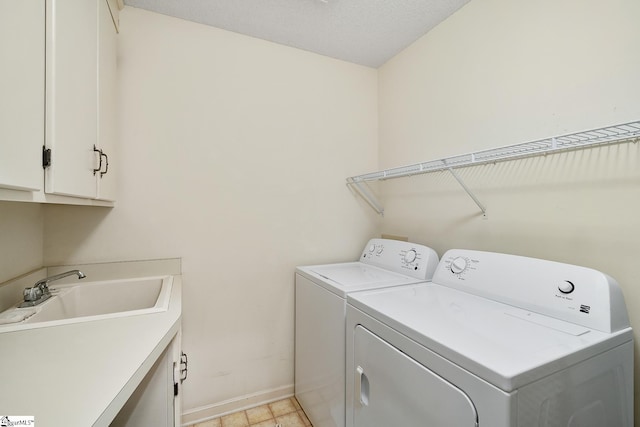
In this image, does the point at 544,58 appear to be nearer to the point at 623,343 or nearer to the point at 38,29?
the point at 623,343

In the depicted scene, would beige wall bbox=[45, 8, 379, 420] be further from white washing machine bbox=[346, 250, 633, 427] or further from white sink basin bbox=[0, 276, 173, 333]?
white washing machine bbox=[346, 250, 633, 427]

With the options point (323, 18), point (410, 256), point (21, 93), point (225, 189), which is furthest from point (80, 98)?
point (410, 256)

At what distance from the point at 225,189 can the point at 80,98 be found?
3.08 ft

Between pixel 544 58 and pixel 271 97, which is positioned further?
pixel 271 97

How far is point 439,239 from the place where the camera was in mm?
1852

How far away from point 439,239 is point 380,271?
1.52 ft

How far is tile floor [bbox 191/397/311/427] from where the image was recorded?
5.94 feet

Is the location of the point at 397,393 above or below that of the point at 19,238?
below

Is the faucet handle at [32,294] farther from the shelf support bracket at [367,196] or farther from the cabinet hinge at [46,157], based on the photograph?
the shelf support bracket at [367,196]

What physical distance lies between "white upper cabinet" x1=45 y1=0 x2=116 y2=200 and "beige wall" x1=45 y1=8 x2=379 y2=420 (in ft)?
0.83

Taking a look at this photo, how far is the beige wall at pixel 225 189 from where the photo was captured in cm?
171

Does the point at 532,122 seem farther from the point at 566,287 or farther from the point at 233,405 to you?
the point at 233,405

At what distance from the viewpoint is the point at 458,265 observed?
1442 mm

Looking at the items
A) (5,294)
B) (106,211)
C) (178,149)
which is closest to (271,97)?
(178,149)
